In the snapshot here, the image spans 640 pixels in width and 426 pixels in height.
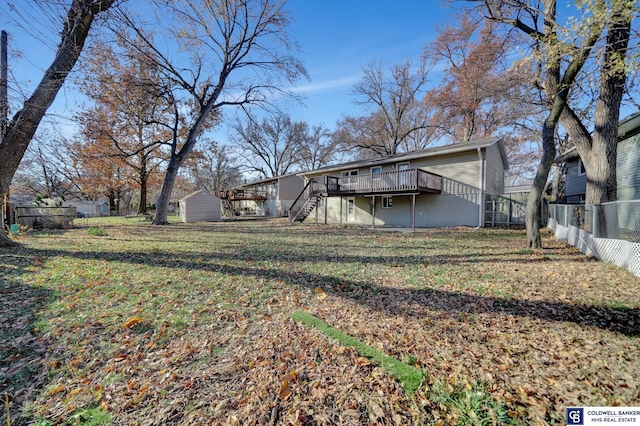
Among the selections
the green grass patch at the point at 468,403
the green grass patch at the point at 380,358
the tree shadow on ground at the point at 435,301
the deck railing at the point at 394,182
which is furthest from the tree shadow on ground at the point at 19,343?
the deck railing at the point at 394,182

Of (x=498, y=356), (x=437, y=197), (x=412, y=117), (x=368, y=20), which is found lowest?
(x=498, y=356)

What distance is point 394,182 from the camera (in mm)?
15500

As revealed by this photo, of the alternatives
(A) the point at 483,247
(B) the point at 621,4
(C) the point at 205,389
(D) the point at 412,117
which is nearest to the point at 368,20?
(B) the point at 621,4

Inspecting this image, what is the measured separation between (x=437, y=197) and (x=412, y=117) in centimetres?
1432

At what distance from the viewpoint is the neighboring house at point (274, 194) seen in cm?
2853

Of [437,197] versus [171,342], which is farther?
[437,197]

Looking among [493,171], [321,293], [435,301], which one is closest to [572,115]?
[493,171]

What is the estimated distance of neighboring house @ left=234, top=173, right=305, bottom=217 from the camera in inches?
1123

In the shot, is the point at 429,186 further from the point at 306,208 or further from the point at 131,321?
the point at 131,321

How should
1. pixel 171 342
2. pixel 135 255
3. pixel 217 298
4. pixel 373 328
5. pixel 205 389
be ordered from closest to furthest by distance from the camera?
pixel 205 389 < pixel 171 342 < pixel 373 328 < pixel 217 298 < pixel 135 255

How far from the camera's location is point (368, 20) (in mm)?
10867

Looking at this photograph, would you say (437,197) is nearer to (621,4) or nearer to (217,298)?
(621,4)

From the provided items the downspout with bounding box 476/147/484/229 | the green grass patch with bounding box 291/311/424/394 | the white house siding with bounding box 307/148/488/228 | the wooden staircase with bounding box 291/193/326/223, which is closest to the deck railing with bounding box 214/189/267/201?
Answer: the wooden staircase with bounding box 291/193/326/223

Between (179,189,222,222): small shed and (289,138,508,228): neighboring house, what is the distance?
7.96 meters
